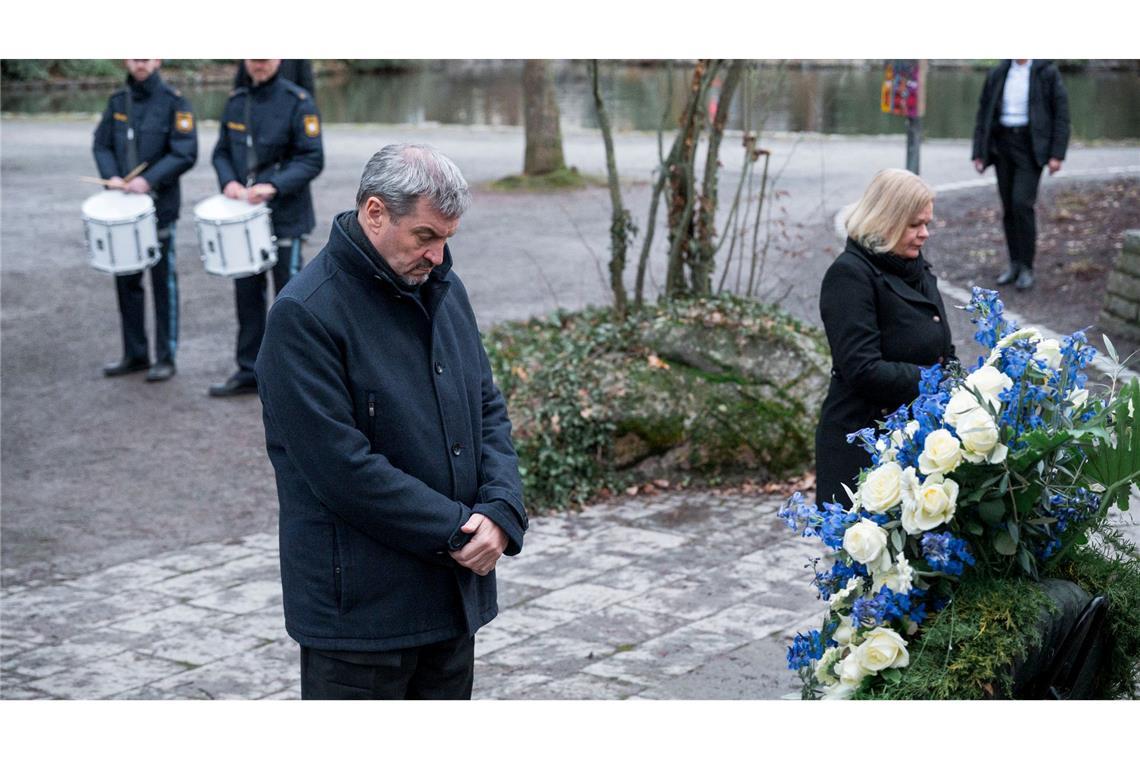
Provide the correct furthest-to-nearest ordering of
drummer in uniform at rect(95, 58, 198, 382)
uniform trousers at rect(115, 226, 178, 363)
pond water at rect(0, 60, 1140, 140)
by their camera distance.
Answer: pond water at rect(0, 60, 1140, 140), uniform trousers at rect(115, 226, 178, 363), drummer in uniform at rect(95, 58, 198, 382)

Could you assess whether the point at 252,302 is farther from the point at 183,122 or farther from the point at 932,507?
the point at 932,507

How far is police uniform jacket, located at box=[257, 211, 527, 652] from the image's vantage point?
10.3 ft

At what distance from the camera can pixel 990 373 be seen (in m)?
3.29

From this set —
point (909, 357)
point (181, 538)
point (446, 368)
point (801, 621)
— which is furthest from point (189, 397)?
point (446, 368)

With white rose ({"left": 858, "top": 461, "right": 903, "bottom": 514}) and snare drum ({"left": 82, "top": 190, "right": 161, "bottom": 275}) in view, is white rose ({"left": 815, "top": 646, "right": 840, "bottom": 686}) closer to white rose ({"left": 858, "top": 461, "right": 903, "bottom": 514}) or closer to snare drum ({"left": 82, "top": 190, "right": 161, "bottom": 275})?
white rose ({"left": 858, "top": 461, "right": 903, "bottom": 514})

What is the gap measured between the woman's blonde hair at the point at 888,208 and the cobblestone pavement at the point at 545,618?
5.08ft

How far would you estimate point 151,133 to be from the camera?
9.27 meters

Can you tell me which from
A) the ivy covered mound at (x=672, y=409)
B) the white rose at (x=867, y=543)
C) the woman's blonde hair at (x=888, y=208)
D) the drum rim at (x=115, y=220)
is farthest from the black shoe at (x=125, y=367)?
the white rose at (x=867, y=543)

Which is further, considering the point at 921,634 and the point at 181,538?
the point at 181,538

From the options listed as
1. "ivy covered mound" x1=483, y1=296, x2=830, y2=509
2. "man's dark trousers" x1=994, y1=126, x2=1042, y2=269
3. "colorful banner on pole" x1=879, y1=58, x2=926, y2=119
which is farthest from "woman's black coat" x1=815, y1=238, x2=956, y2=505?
"man's dark trousers" x1=994, y1=126, x2=1042, y2=269

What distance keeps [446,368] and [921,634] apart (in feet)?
4.02

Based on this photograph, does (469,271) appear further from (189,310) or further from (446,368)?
(446,368)

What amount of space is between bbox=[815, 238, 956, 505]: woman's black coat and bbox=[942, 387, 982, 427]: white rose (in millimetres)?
1395

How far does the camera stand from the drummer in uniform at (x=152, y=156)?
9234 mm
